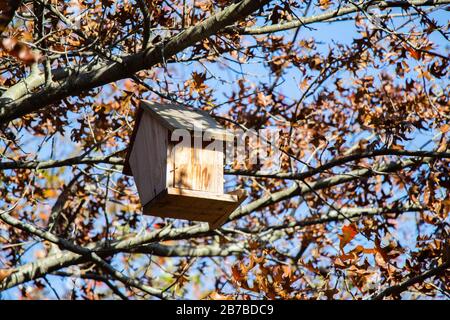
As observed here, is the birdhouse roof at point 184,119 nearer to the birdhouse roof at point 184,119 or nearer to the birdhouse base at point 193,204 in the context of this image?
the birdhouse roof at point 184,119

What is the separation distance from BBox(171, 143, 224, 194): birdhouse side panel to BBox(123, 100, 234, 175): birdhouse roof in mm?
117

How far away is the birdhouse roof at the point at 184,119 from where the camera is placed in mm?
3998

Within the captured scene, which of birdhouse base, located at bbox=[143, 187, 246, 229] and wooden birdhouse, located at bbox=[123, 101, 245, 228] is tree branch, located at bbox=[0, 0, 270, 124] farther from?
birdhouse base, located at bbox=[143, 187, 246, 229]

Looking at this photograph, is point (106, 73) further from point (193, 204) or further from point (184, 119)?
point (193, 204)

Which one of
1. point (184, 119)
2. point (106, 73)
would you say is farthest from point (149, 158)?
point (106, 73)

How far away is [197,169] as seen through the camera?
404 centimetres

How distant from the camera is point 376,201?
21.8 feet

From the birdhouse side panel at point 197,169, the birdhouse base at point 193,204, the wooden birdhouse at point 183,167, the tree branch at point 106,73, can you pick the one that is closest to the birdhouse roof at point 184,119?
the wooden birdhouse at point 183,167

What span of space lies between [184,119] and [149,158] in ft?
1.18

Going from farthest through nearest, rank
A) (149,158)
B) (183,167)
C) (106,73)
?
(106,73)
(149,158)
(183,167)

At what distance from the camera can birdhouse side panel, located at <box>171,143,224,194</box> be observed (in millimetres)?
3963

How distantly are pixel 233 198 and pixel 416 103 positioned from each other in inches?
103

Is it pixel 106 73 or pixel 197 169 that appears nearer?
pixel 197 169
